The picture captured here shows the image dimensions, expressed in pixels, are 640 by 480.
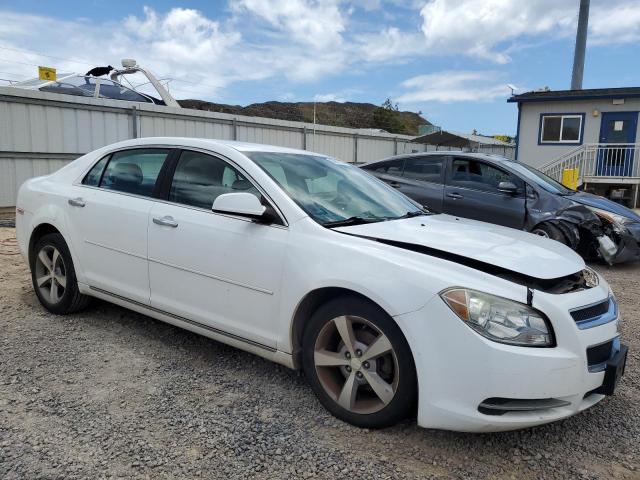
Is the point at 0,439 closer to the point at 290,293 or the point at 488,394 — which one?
the point at 290,293

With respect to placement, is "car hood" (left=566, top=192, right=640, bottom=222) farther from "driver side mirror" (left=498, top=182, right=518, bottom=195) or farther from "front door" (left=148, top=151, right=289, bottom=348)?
"front door" (left=148, top=151, right=289, bottom=348)

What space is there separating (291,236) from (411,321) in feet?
2.86

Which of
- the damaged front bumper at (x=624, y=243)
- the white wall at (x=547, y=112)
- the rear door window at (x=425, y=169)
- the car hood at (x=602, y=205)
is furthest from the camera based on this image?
the white wall at (x=547, y=112)

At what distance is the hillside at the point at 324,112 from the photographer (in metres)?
66.7

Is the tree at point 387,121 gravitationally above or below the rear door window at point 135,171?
above

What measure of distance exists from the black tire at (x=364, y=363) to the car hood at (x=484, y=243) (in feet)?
1.41

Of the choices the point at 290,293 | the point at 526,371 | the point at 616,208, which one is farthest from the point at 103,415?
the point at 616,208

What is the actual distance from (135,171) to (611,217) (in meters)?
6.00

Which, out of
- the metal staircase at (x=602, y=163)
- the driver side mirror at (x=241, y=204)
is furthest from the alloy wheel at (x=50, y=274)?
the metal staircase at (x=602, y=163)

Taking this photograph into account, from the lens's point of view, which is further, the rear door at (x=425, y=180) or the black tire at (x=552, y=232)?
the rear door at (x=425, y=180)

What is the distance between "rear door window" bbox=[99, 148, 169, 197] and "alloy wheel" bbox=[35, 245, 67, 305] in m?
0.79

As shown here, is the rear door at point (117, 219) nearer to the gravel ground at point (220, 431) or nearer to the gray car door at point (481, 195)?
the gravel ground at point (220, 431)

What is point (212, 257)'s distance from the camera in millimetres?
3166

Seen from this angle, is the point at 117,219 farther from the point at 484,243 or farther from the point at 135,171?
the point at 484,243
